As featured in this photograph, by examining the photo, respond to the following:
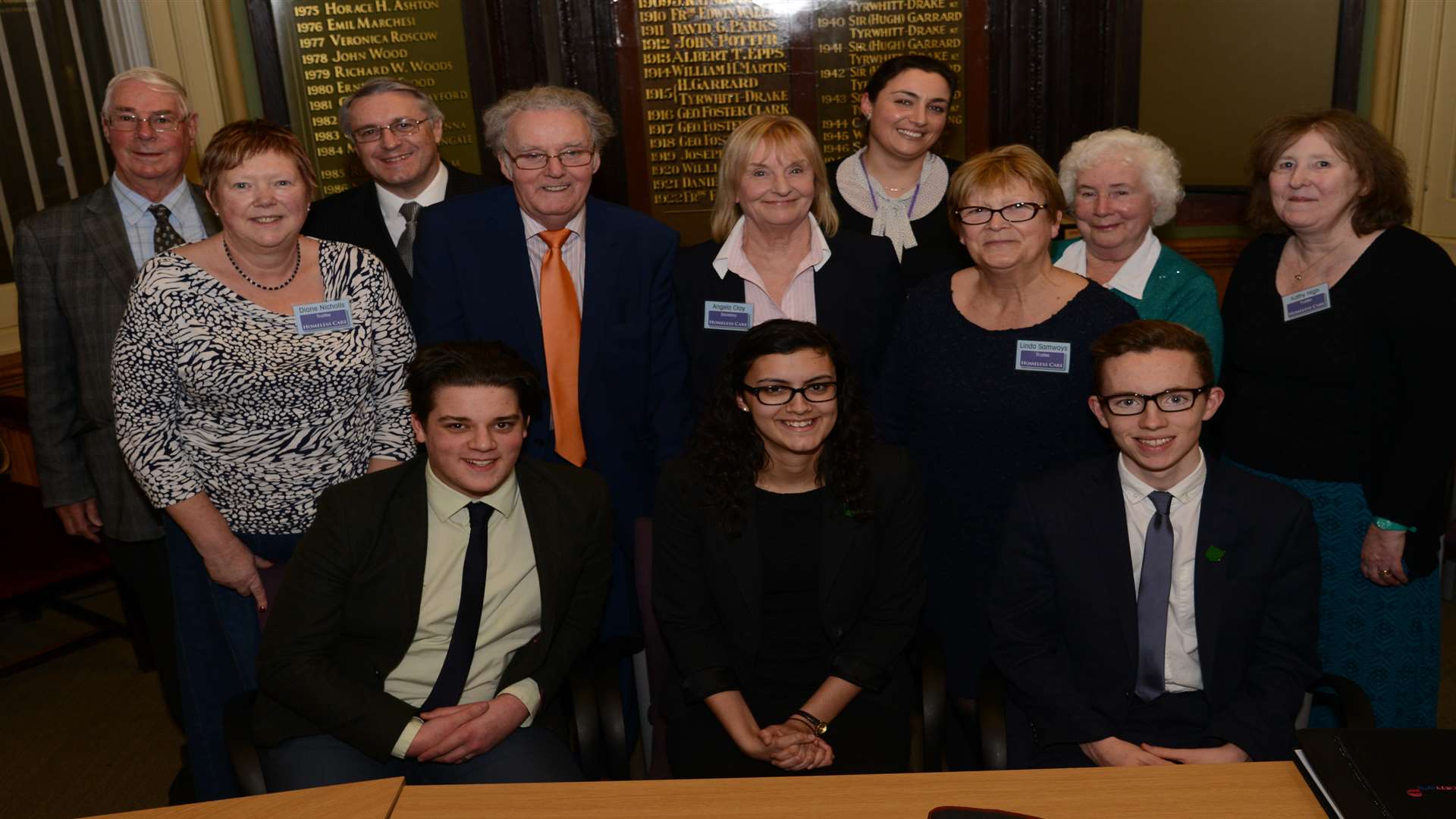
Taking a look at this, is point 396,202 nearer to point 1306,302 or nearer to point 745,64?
point 745,64

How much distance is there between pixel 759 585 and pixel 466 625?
620mm

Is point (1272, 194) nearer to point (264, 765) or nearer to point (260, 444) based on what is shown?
point (260, 444)

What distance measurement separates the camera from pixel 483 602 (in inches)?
87.7

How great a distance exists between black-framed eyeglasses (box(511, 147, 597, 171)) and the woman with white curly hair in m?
1.28

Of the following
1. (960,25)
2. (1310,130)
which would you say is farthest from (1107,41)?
(1310,130)

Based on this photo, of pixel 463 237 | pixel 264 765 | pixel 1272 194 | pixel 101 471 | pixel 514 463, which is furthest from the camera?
pixel 101 471

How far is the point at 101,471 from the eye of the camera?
299cm

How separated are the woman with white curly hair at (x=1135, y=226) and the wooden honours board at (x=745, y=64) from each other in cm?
165

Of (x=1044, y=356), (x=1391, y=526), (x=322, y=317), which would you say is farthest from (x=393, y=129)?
(x=1391, y=526)

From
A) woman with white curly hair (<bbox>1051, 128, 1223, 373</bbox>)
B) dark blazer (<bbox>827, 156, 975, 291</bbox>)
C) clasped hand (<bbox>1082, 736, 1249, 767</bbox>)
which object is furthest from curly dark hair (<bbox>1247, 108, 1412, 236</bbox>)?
clasped hand (<bbox>1082, 736, 1249, 767</bbox>)

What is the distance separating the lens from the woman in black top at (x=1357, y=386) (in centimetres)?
236

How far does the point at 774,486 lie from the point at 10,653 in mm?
3490

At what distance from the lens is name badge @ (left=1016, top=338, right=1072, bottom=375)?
2.44 metres

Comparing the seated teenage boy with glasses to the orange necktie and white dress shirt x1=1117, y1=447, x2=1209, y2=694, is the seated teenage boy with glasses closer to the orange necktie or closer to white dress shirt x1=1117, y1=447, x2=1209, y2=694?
white dress shirt x1=1117, y1=447, x2=1209, y2=694
